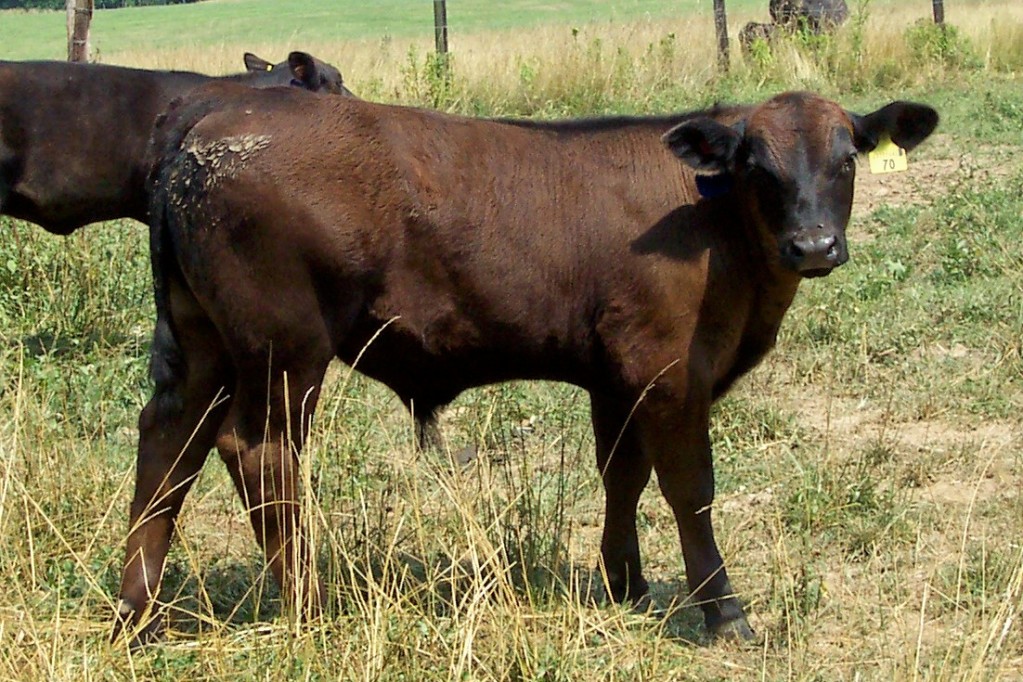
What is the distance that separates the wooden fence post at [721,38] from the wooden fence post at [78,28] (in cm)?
801

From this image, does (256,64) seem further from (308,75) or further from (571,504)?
(571,504)

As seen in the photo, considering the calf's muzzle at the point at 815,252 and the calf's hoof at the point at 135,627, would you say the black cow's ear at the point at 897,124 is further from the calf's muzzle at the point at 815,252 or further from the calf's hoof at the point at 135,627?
the calf's hoof at the point at 135,627

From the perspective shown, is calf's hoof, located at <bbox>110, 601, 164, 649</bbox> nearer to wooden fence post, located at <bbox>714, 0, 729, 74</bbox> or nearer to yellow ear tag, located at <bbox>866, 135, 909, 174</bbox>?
yellow ear tag, located at <bbox>866, 135, 909, 174</bbox>

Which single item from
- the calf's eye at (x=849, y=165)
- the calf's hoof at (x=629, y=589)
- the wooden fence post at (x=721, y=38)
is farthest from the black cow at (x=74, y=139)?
the wooden fence post at (x=721, y=38)

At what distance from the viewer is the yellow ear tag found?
16.8 ft

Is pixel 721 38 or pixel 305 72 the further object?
pixel 721 38

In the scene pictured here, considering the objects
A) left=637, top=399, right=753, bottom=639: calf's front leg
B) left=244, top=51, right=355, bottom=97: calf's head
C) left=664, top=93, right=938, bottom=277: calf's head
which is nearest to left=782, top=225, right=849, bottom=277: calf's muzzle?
left=664, top=93, right=938, bottom=277: calf's head

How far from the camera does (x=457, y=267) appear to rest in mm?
4594

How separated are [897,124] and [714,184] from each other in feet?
2.61

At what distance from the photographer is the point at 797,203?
4570 millimetres

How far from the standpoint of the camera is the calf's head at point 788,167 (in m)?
4.51

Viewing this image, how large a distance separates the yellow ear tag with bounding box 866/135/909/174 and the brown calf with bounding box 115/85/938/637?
0.36 ft

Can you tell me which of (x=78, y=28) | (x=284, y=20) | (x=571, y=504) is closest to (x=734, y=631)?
(x=571, y=504)

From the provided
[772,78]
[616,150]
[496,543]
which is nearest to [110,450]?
[496,543]
